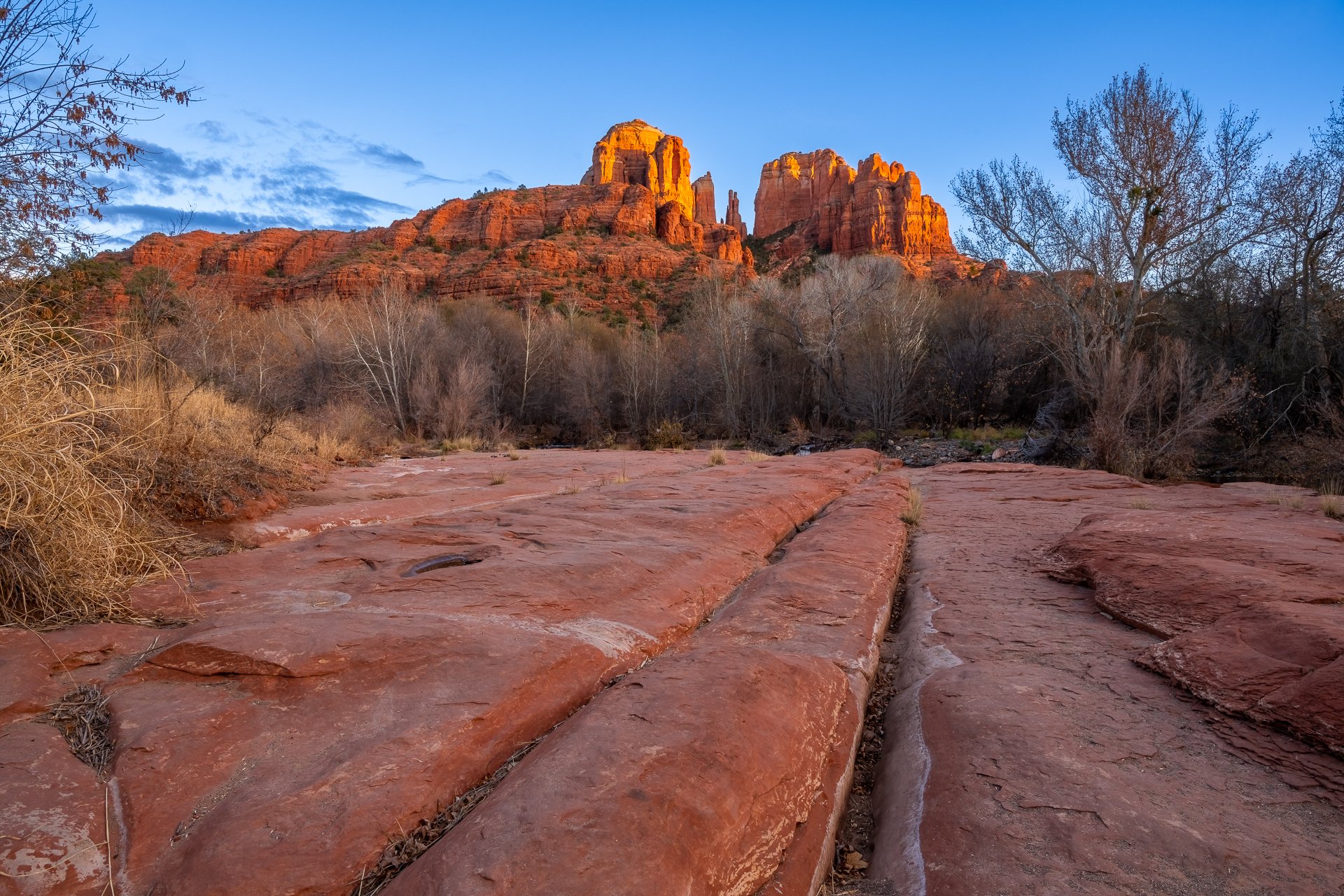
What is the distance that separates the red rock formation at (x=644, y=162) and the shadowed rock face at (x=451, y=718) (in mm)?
82241

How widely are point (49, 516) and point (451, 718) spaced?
224cm

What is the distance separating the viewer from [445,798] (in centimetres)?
194

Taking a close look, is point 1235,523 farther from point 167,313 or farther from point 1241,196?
point 167,313

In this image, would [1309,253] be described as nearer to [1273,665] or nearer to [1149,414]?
[1149,414]

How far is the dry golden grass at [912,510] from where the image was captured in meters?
6.68

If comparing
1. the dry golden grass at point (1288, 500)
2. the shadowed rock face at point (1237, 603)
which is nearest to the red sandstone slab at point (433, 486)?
the shadowed rock face at point (1237, 603)

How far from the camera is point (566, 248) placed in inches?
2136

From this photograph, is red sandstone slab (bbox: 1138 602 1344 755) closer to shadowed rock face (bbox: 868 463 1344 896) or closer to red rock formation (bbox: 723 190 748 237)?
shadowed rock face (bbox: 868 463 1344 896)

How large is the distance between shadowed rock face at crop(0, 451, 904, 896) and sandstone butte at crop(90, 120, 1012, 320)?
124 feet

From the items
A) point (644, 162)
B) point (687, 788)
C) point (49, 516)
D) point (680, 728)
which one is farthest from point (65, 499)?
point (644, 162)

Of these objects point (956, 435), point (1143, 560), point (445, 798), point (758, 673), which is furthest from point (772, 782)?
point (956, 435)

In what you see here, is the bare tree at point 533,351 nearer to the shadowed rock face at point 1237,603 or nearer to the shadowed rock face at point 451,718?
the shadowed rock face at point 451,718

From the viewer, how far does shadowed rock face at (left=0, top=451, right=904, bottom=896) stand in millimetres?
1644

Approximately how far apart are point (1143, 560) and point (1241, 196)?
651 inches
